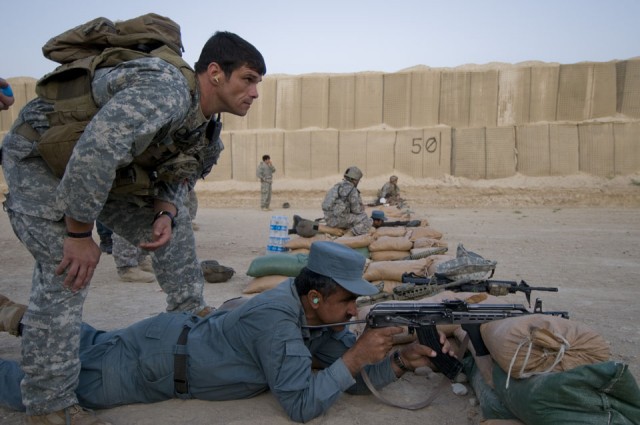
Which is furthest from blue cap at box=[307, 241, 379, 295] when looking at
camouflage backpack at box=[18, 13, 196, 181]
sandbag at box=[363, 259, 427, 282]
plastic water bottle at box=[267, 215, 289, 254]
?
plastic water bottle at box=[267, 215, 289, 254]

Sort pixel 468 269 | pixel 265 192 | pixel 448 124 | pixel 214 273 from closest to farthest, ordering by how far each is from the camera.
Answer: pixel 468 269 < pixel 214 273 < pixel 265 192 < pixel 448 124

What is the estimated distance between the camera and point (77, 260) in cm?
192

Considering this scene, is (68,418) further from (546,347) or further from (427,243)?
(427,243)

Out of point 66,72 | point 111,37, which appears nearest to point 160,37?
point 111,37

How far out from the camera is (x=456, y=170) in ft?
60.7

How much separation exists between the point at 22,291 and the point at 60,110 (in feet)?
11.7

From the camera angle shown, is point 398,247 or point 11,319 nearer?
point 11,319

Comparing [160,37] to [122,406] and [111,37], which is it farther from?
[122,406]

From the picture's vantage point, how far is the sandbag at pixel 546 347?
1897 millimetres

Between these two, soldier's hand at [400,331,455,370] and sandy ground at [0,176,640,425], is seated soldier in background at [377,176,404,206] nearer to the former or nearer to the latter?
sandy ground at [0,176,640,425]

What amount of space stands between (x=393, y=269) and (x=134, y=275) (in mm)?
2584

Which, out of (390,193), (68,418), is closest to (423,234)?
(68,418)

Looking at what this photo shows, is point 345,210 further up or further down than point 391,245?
further up

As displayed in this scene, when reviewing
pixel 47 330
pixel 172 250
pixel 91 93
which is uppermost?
pixel 91 93
